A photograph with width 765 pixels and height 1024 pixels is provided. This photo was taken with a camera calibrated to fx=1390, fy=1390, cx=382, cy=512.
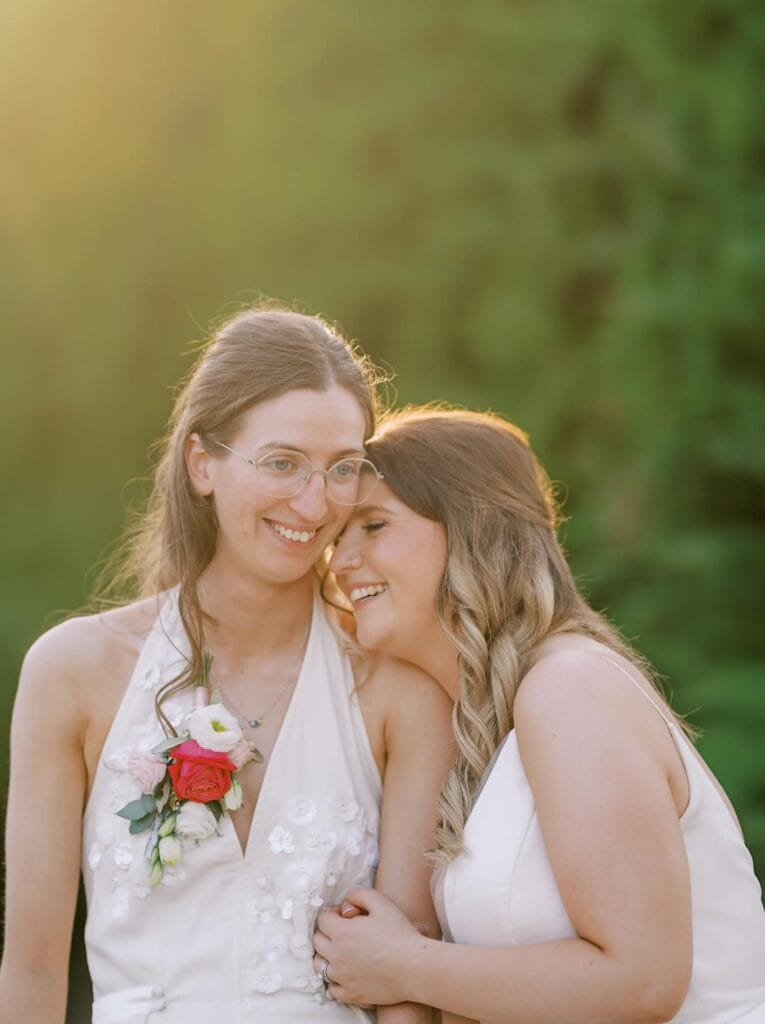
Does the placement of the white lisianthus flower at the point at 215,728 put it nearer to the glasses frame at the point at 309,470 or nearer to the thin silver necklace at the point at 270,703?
the thin silver necklace at the point at 270,703

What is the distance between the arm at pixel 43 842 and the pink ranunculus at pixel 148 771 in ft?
0.74

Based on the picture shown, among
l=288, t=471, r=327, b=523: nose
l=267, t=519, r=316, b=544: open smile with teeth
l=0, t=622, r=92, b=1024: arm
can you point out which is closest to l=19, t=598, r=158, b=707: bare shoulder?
l=0, t=622, r=92, b=1024: arm

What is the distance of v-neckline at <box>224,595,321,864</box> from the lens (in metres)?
3.31

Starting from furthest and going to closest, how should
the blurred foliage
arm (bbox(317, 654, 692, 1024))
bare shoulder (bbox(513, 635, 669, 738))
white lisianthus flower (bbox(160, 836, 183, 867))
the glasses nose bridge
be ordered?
the blurred foliage, the glasses nose bridge, white lisianthus flower (bbox(160, 836, 183, 867)), bare shoulder (bbox(513, 635, 669, 738)), arm (bbox(317, 654, 692, 1024))

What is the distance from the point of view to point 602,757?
282cm

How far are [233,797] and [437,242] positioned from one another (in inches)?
110

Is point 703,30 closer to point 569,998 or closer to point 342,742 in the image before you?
point 342,742

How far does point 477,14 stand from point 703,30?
2.80ft

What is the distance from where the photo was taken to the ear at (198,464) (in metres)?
3.46

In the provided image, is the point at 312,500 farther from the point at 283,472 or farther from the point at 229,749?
the point at 229,749

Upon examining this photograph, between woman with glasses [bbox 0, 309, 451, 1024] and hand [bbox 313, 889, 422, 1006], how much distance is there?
→ 60mm

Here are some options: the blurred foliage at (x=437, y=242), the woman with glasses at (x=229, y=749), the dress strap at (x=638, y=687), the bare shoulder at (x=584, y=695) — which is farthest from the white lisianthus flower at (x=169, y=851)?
the blurred foliage at (x=437, y=242)

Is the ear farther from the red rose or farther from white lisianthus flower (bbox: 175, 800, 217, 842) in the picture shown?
white lisianthus flower (bbox: 175, 800, 217, 842)

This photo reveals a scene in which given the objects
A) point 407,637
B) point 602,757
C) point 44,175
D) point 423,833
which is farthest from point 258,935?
point 44,175
